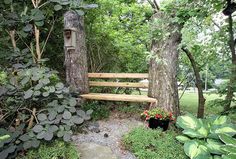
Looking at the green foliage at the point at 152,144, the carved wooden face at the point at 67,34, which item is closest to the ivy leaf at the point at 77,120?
the green foliage at the point at 152,144

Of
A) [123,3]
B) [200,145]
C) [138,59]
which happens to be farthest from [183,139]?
[123,3]

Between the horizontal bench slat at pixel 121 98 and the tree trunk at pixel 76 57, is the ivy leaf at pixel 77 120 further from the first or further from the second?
the tree trunk at pixel 76 57

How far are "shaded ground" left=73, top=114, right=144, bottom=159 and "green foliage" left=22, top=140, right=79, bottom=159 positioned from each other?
188 mm

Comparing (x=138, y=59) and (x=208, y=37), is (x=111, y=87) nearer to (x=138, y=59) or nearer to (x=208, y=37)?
(x=138, y=59)

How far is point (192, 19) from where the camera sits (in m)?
2.93

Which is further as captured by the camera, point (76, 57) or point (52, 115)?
point (76, 57)

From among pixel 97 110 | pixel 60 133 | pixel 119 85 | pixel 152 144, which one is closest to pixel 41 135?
pixel 60 133

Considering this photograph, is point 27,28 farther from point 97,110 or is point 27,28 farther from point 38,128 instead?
point 97,110

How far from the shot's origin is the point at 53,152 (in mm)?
2641

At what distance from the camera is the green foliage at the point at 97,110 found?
4.36 m

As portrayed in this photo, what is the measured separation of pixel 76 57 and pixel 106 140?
5.58ft

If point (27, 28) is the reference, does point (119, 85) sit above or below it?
below

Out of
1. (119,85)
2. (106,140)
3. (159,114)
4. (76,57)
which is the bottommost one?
(106,140)

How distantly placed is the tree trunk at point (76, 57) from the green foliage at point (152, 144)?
1.58 meters
